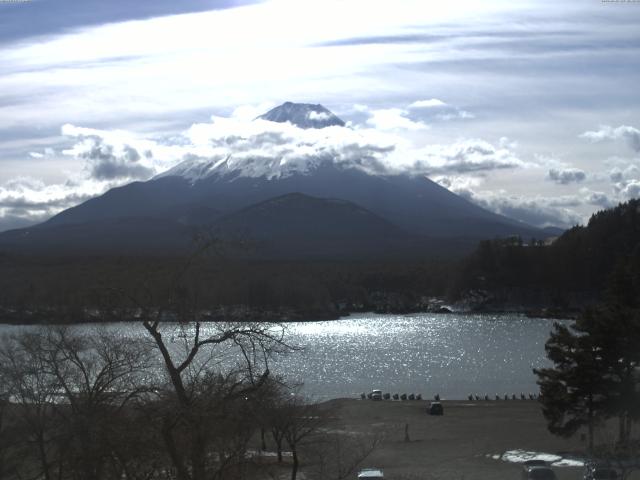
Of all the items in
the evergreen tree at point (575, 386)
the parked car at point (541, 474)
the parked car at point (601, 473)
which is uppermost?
the evergreen tree at point (575, 386)

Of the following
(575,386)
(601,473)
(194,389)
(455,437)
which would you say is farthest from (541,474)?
(194,389)

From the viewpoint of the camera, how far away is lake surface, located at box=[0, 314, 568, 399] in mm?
41094

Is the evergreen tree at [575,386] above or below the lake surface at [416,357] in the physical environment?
above

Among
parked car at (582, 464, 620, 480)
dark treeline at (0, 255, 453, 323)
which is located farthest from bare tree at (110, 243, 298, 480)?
dark treeline at (0, 255, 453, 323)

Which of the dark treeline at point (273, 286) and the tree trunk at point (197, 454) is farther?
the dark treeline at point (273, 286)

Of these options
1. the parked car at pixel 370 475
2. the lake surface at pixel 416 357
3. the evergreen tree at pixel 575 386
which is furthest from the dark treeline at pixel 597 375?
the lake surface at pixel 416 357

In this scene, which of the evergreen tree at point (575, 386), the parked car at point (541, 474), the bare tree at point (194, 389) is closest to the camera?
the bare tree at point (194, 389)

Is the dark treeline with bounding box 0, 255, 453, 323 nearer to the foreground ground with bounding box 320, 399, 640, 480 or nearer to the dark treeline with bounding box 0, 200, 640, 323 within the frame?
the dark treeline with bounding box 0, 200, 640, 323

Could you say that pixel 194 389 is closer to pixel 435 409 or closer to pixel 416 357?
pixel 435 409

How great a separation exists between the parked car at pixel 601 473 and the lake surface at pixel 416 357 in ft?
37.4

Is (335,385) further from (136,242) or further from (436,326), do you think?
(136,242)

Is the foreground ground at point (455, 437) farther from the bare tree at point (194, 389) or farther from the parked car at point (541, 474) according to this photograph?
the bare tree at point (194, 389)

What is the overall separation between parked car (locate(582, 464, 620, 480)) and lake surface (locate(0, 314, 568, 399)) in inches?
448

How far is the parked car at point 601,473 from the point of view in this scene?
1579 centimetres
